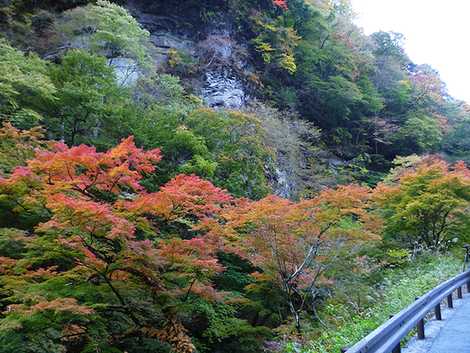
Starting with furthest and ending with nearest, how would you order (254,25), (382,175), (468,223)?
(382,175) < (254,25) < (468,223)

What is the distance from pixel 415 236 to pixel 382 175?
1224 centimetres

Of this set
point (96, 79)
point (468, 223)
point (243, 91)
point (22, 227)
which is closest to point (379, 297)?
point (468, 223)

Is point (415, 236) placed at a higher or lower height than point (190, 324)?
higher

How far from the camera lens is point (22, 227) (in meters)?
9.30

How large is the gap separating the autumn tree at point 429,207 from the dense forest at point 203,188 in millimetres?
81

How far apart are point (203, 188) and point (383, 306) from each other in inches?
174

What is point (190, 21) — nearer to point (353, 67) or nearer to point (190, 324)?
point (353, 67)

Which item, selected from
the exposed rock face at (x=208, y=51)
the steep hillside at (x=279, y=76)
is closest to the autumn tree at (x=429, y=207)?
the steep hillside at (x=279, y=76)

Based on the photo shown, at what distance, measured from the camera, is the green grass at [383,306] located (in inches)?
231

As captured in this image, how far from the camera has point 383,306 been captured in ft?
25.9

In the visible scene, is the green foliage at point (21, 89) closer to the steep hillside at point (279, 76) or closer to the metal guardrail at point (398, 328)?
the steep hillside at point (279, 76)

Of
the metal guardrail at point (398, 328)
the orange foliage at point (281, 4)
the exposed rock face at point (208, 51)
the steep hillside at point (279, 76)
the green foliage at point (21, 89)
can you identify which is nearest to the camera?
the metal guardrail at point (398, 328)

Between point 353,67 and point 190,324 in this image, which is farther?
point 353,67

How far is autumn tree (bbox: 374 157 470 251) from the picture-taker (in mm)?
14398
